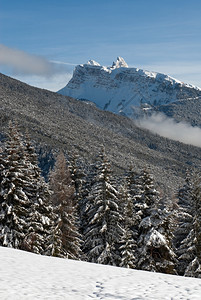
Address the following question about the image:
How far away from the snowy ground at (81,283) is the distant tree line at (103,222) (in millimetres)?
6974

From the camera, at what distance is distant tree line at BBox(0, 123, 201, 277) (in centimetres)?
2320

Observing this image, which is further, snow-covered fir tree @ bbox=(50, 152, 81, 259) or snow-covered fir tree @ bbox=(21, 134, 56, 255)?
snow-covered fir tree @ bbox=(50, 152, 81, 259)

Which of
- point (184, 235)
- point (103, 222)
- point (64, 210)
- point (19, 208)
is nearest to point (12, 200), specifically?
point (19, 208)

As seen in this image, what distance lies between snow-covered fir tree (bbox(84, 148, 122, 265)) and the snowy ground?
7.92 metres

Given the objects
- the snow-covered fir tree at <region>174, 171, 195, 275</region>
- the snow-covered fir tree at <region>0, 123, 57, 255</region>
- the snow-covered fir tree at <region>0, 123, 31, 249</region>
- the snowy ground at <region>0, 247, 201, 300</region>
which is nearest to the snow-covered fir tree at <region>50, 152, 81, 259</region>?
the snow-covered fir tree at <region>0, 123, 57, 255</region>

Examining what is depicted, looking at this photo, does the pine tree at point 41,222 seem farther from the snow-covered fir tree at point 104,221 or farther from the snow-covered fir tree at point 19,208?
the snow-covered fir tree at point 104,221

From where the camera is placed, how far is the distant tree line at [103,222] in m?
23.2

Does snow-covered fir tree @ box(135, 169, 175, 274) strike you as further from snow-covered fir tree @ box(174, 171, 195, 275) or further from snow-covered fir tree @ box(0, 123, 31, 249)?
snow-covered fir tree @ box(0, 123, 31, 249)

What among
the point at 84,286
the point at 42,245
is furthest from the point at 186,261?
the point at 84,286

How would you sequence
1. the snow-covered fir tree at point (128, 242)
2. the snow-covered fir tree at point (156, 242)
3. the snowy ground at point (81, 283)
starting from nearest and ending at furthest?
the snowy ground at point (81, 283) < the snow-covered fir tree at point (156, 242) < the snow-covered fir tree at point (128, 242)

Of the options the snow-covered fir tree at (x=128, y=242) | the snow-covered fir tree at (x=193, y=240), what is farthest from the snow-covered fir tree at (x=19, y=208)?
the snow-covered fir tree at (x=193, y=240)

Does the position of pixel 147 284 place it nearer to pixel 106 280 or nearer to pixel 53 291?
pixel 106 280

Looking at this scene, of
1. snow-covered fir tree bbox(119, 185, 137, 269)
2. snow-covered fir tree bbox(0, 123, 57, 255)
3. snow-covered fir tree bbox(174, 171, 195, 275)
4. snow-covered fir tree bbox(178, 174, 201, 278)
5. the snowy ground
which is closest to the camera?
the snowy ground

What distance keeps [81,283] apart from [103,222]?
40.2 ft
